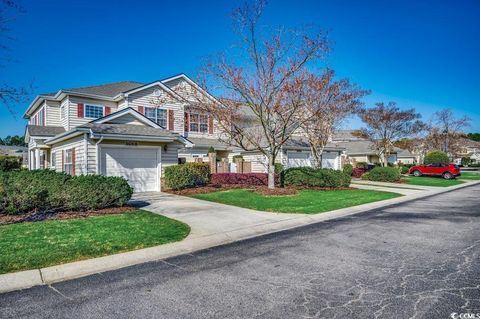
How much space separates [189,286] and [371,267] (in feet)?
10.1

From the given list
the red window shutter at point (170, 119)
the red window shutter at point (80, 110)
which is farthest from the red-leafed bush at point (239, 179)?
the red window shutter at point (80, 110)

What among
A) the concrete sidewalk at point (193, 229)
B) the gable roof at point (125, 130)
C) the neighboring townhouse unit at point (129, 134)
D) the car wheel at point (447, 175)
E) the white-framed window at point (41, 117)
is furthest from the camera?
the car wheel at point (447, 175)

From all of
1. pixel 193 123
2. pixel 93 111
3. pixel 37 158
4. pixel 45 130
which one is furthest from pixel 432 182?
pixel 37 158

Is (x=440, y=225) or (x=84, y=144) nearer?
(x=440, y=225)

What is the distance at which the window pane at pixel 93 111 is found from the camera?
2328 cm

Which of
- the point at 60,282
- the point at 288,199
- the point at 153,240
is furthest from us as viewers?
the point at 288,199

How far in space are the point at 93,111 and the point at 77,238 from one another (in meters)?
18.9

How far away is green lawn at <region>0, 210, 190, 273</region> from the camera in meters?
5.75

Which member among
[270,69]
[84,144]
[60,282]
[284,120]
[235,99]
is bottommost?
[60,282]

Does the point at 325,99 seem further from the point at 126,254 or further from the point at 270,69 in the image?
the point at 126,254

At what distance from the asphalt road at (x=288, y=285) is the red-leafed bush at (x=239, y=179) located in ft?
45.2

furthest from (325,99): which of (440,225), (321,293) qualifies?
(321,293)

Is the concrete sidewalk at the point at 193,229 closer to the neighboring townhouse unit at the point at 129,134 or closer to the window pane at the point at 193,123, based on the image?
the neighboring townhouse unit at the point at 129,134

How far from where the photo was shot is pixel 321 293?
425 centimetres
